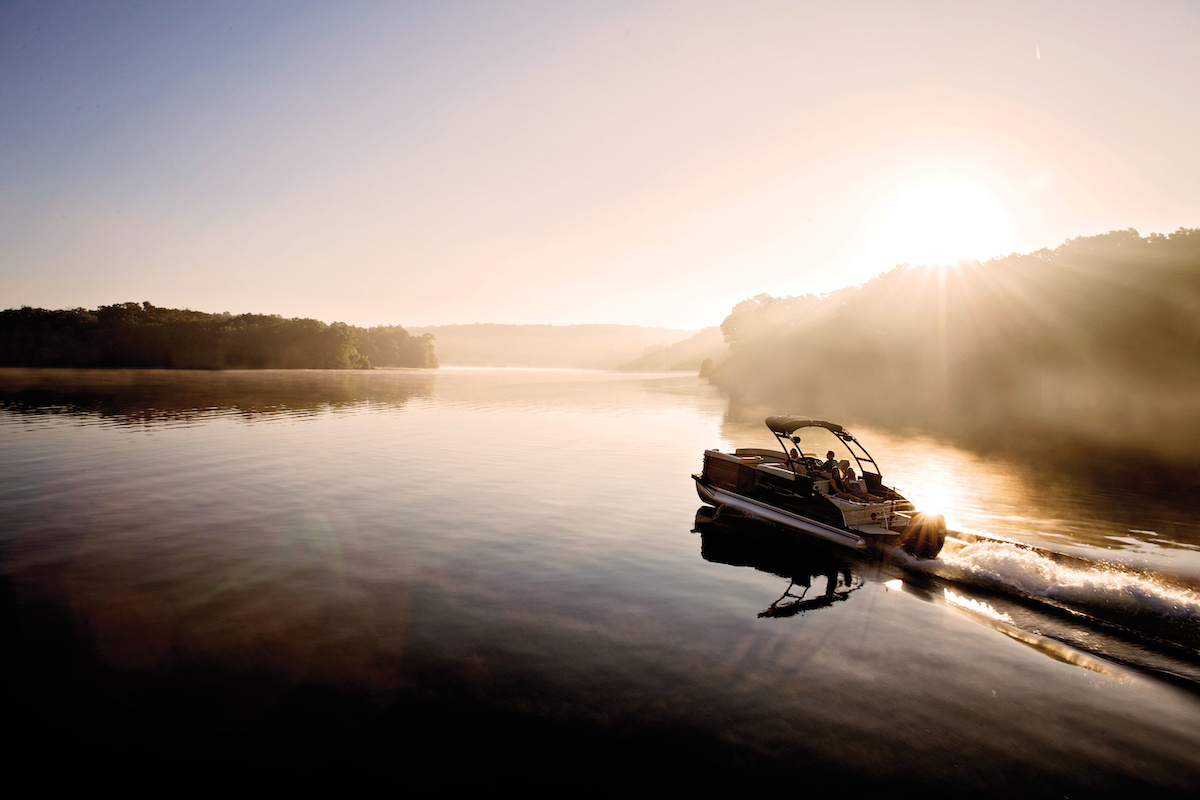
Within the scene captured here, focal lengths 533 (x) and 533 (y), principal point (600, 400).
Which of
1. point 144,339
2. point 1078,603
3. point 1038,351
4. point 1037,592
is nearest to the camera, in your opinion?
point 1078,603

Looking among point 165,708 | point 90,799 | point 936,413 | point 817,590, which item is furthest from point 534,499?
point 936,413

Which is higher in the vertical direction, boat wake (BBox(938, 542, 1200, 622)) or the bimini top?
the bimini top

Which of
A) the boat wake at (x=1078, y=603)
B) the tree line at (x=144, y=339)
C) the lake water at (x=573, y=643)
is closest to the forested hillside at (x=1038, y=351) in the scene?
the boat wake at (x=1078, y=603)

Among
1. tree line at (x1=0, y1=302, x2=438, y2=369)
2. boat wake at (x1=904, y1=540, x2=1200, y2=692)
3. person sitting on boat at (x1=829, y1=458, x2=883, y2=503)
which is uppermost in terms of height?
tree line at (x1=0, y1=302, x2=438, y2=369)

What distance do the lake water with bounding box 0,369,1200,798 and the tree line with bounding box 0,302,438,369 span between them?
573 ft

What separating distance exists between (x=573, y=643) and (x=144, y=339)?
681 ft

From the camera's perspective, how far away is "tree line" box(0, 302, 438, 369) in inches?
6220

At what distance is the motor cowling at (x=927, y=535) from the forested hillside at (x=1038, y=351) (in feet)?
128

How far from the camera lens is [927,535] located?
58.3ft

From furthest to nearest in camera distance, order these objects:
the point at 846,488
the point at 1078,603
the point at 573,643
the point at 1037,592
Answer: the point at 846,488 → the point at 1037,592 → the point at 1078,603 → the point at 573,643

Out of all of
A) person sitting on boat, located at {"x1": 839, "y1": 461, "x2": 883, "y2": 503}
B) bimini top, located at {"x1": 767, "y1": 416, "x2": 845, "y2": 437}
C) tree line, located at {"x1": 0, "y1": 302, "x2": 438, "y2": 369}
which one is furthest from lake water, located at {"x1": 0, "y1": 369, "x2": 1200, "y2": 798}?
tree line, located at {"x1": 0, "y1": 302, "x2": 438, "y2": 369}

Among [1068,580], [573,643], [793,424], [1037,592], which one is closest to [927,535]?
[1037,592]

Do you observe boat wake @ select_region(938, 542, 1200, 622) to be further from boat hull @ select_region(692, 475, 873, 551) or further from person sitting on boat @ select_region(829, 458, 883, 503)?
person sitting on boat @ select_region(829, 458, 883, 503)

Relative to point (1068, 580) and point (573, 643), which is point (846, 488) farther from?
point (573, 643)
